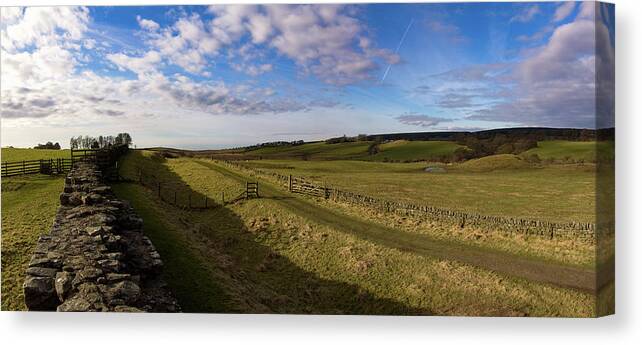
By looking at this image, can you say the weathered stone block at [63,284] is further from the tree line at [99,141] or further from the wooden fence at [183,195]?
the wooden fence at [183,195]

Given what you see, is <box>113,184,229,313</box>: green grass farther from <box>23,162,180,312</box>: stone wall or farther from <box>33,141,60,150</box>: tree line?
<box>33,141,60,150</box>: tree line

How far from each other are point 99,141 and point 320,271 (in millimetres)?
7371

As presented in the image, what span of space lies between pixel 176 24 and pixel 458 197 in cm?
1376

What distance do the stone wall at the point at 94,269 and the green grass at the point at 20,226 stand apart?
136cm

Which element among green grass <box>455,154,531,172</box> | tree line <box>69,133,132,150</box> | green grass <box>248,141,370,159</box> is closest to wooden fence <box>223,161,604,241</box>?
green grass <box>455,154,531,172</box>

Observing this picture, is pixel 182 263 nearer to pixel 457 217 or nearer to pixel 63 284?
pixel 63 284

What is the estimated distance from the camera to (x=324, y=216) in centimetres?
1528

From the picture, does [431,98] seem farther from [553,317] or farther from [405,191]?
[405,191]

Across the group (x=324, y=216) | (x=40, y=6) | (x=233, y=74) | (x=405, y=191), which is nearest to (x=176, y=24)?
(x=233, y=74)

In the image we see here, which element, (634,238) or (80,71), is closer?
(634,238)

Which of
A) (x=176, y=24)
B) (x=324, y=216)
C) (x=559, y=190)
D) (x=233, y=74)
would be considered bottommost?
(x=324, y=216)

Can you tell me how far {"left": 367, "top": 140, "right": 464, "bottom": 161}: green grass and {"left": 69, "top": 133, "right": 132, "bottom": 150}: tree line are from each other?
7.60 metres

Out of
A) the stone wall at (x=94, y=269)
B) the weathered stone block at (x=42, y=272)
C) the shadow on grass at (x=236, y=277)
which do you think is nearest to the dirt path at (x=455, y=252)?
the shadow on grass at (x=236, y=277)

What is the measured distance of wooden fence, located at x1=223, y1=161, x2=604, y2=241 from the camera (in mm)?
9633
